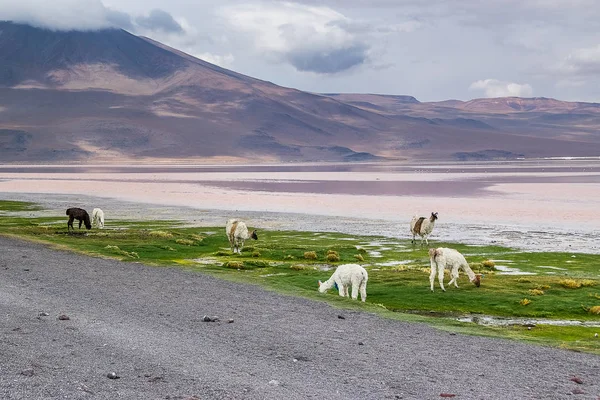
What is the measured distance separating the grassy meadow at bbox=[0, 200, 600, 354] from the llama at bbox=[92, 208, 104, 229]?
248 cm

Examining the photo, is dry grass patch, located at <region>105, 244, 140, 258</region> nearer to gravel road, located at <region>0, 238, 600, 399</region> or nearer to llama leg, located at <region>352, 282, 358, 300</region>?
gravel road, located at <region>0, 238, 600, 399</region>

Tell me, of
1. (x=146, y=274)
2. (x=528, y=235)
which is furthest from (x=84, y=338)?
(x=528, y=235)

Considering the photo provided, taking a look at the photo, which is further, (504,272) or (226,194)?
(226,194)

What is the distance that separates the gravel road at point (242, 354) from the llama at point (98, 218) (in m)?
27.3

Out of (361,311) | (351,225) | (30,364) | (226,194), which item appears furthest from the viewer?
(226,194)

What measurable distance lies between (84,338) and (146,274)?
10973mm

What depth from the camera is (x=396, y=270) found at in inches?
1153

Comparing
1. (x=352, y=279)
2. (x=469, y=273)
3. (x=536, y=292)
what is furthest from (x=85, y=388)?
(x=536, y=292)

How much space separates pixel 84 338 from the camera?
49.2 feet

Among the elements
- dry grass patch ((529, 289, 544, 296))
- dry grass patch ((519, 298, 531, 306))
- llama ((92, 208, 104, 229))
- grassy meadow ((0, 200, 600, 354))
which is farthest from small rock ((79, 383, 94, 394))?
llama ((92, 208, 104, 229))

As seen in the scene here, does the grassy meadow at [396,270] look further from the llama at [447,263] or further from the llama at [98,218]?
the llama at [98,218]

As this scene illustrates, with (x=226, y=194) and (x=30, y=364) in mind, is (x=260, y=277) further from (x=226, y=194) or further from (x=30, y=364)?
(x=226, y=194)

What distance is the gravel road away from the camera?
12055mm

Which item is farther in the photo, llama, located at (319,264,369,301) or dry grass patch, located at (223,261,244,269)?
dry grass patch, located at (223,261,244,269)
